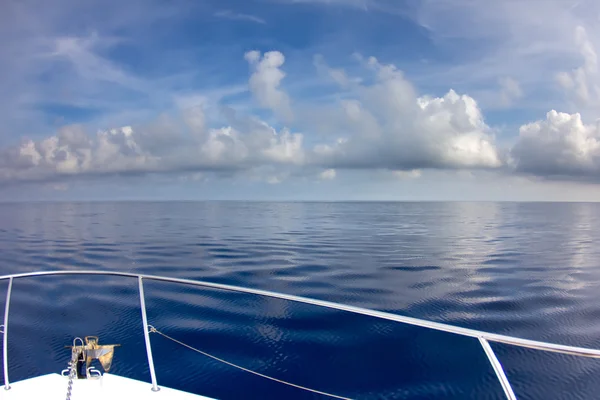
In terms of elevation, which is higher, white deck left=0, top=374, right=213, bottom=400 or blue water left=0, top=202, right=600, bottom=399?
white deck left=0, top=374, right=213, bottom=400

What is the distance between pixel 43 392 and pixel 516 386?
8.16m

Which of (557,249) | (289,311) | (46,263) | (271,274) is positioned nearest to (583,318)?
(289,311)

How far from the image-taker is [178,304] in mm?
13852

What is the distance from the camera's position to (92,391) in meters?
4.44

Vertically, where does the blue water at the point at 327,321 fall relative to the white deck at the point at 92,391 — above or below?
below

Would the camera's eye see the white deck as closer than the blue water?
Yes

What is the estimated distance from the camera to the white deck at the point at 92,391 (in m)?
4.38

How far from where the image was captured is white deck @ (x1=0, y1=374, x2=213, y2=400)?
4375 millimetres

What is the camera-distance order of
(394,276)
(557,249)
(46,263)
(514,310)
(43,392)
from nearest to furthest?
1. (43,392)
2. (514,310)
3. (394,276)
4. (46,263)
5. (557,249)

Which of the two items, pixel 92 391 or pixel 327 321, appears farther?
pixel 327 321

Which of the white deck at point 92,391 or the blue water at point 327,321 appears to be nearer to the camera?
the white deck at point 92,391

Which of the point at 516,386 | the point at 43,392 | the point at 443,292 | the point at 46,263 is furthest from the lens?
the point at 46,263

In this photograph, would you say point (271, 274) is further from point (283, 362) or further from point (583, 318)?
point (583, 318)

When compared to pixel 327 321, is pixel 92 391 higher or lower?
higher
